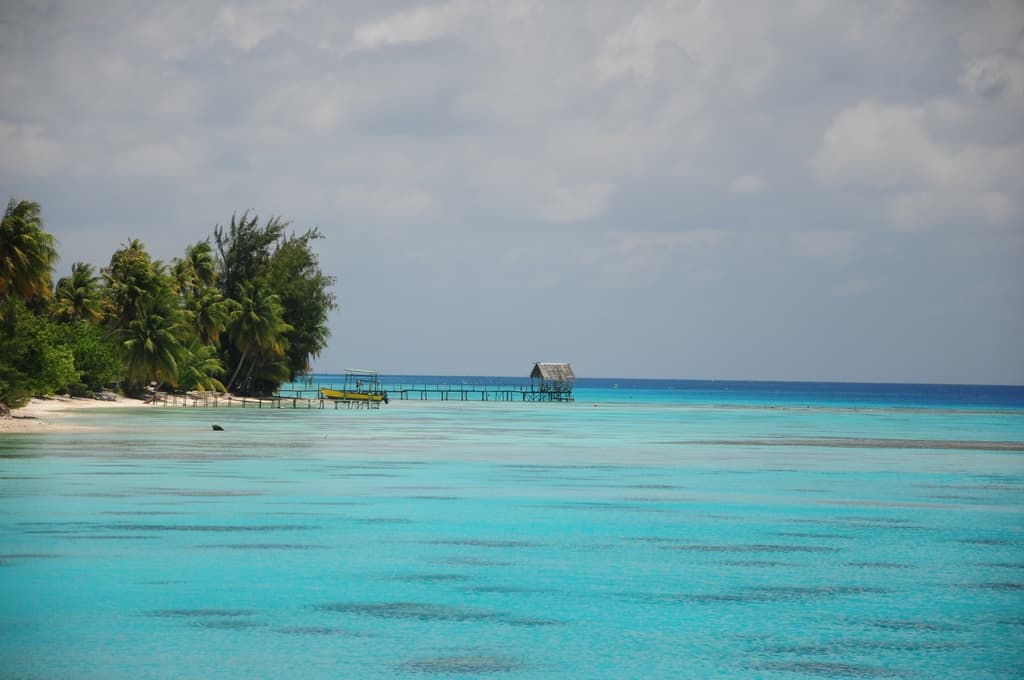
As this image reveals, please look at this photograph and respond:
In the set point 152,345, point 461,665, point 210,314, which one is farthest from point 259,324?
point 461,665

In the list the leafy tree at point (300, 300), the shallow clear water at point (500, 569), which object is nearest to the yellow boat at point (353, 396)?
the leafy tree at point (300, 300)

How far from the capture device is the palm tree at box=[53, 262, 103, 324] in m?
75.4

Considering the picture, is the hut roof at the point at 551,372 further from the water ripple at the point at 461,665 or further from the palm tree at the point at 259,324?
the water ripple at the point at 461,665

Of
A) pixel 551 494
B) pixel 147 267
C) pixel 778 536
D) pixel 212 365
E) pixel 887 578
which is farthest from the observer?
pixel 212 365

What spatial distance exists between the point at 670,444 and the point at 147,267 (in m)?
41.6

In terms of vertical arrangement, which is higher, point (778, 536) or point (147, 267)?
point (147, 267)

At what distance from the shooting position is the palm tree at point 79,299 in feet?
247

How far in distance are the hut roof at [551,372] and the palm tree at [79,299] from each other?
5018 centimetres

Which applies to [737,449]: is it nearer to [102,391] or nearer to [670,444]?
[670,444]

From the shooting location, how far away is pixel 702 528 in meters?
20.1

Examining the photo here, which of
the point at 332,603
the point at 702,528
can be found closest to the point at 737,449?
the point at 702,528

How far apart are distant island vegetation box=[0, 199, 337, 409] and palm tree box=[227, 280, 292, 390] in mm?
93

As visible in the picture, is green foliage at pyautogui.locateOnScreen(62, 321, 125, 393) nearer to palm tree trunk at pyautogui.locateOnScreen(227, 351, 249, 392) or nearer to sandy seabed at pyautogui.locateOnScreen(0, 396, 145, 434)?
sandy seabed at pyautogui.locateOnScreen(0, 396, 145, 434)

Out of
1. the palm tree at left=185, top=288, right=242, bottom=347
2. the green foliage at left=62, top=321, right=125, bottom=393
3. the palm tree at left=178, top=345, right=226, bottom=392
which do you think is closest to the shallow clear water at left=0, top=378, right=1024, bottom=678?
the green foliage at left=62, top=321, right=125, bottom=393
